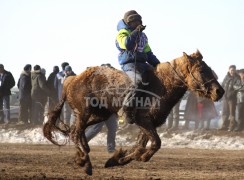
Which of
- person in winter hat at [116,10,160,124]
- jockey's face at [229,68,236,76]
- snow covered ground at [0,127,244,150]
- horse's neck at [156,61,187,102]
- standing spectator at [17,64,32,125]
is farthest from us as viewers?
standing spectator at [17,64,32,125]

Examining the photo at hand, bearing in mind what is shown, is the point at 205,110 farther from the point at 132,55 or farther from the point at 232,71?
the point at 132,55

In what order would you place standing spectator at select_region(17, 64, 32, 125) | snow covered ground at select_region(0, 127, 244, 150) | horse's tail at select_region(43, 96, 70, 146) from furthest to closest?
standing spectator at select_region(17, 64, 32, 125) → snow covered ground at select_region(0, 127, 244, 150) → horse's tail at select_region(43, 96, 70, 146)

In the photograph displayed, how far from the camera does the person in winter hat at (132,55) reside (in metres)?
11.5

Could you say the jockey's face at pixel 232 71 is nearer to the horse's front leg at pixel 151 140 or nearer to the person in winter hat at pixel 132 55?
the person in winter hat at pixel 132 55

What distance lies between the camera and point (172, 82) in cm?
1142

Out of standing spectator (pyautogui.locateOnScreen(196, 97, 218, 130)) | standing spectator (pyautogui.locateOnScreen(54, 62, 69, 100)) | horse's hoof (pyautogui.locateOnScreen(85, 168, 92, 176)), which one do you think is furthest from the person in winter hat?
standing spectator (pyautogui.locateOnScreen(54, 62, 69, 100))

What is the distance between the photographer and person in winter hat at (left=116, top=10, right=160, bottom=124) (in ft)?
37.7

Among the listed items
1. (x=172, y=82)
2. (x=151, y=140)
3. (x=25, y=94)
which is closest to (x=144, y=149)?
(x=151, y=140)

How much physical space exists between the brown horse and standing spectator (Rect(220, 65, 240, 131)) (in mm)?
9504

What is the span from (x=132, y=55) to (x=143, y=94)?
738mm

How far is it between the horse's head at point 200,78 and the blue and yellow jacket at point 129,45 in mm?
879

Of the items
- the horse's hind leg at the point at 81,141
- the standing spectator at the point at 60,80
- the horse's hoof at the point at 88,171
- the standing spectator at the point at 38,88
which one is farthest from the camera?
the standing spectator at the point at 38,88

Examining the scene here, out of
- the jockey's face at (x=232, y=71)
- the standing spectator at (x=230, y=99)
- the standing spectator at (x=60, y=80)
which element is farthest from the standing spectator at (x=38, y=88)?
the jockey's face at (x=232, y=71)

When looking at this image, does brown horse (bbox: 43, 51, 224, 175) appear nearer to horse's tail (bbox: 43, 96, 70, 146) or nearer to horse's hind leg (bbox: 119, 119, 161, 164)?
horse's hind leg (bbox: 119, 119, 161, 164)
